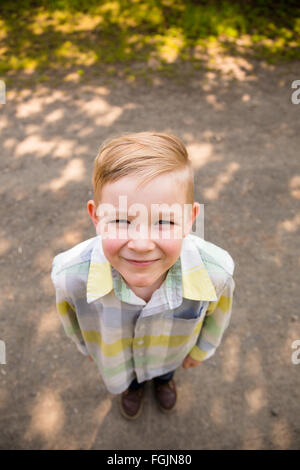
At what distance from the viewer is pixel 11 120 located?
13.3 feet

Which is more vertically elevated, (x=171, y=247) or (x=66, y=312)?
(x=171, y=247)

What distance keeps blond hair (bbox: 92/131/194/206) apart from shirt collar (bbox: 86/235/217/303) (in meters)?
0.29

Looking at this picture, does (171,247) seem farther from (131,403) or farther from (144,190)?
(131,403)

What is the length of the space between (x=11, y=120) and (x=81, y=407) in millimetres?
3437

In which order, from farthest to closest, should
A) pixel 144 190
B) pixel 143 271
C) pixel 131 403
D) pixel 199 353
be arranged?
1. pixel 131 403
2. pixel 199 353
3. pixel 143 271
4. pixel 144 190

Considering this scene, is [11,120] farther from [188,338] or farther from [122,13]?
[188,338]

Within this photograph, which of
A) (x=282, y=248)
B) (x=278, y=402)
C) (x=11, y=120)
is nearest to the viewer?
(x=278, y=402)

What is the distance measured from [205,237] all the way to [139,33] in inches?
151

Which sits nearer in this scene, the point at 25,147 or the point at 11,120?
the point at 25,147

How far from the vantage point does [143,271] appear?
45.9 inches

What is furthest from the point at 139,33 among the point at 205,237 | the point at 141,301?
the point at 141,301

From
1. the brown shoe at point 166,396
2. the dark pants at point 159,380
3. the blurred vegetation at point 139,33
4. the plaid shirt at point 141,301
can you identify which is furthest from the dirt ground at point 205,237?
the plaid shirt at point 141,301
